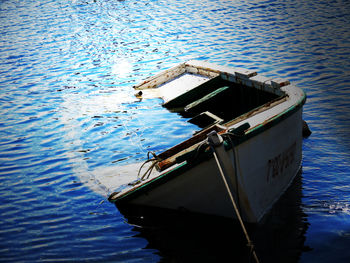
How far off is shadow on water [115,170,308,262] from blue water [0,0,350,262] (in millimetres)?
34

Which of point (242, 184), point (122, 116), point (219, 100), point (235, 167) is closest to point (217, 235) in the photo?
point (242, 184)

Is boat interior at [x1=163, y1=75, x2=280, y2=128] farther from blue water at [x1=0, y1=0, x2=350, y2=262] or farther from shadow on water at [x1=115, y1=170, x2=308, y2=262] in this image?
shadow on water at [x1=115, y1=170, x2=308, y2=262]

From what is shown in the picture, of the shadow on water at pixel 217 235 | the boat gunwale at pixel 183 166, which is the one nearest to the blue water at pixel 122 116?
the shadow on water at pixel 217 235

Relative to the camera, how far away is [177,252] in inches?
197

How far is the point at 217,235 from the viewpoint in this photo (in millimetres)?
5219

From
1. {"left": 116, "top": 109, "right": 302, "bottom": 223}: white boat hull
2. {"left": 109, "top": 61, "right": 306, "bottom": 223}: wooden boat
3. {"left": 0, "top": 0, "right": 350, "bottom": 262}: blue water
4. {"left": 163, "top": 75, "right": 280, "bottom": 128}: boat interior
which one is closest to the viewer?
{"left": 109, "top": 61, "right": 306, "bottom": 223}: wooden boat

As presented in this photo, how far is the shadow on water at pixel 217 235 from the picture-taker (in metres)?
4.89

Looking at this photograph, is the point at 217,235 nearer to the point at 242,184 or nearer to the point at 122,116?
the point at 242,184

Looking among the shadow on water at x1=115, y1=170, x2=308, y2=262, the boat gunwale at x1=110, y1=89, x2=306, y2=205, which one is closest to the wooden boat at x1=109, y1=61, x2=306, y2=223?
the boat gunwale at x1=110, y1=89, x2=306, y2=205

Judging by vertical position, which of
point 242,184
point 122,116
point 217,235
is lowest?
point 217,235

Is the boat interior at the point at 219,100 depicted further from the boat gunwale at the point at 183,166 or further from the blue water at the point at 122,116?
the boat gunwale at the point at 183,166

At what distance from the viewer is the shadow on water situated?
192 inches

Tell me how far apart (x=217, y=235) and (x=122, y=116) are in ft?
19.2

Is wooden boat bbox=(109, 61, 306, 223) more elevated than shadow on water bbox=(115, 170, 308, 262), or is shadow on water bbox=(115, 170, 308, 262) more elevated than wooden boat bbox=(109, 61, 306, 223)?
wooden boat bbox=(109, 61, 306, 223)
